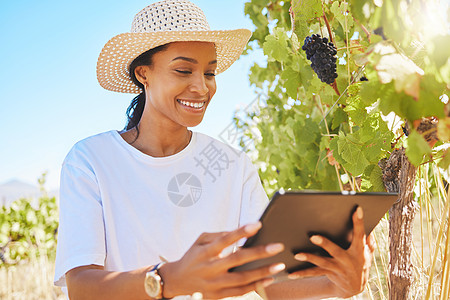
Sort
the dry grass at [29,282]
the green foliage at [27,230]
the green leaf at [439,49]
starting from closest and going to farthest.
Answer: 1. the green leaf at [439,49]
2. the dry grass at [29,282]
3. the green foliage at [27,230]

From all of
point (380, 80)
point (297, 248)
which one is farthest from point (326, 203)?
point (380, 80)

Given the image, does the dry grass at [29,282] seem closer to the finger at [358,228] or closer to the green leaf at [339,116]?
the green leaf at [339,116]

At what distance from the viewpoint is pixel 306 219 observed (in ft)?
3.25

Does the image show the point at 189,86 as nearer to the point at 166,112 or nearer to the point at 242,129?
the point at 166,112

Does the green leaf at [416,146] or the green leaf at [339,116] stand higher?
the green leaf at [339,116]

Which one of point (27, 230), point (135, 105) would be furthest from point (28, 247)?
point (135, 105)

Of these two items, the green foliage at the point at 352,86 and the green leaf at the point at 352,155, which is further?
the green leaf at the point at 352,155

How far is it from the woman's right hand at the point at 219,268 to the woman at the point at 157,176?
33 cm

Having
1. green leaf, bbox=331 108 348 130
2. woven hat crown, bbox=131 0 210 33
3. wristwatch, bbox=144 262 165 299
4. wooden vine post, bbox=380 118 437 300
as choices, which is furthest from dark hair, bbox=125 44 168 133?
wooden vine post, bbox=380 118 437 300

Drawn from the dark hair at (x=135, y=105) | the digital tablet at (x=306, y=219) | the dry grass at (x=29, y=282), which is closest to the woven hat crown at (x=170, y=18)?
the dark hair at (x=135, y=105)

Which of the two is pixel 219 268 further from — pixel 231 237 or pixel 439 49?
pixel 439 49

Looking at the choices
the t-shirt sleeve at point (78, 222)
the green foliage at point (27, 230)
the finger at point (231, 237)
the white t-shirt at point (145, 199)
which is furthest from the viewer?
the green foliage at point (27, 230)

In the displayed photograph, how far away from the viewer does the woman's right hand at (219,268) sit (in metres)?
0.92

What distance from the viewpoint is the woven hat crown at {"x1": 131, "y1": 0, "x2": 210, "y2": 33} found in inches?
70.9
